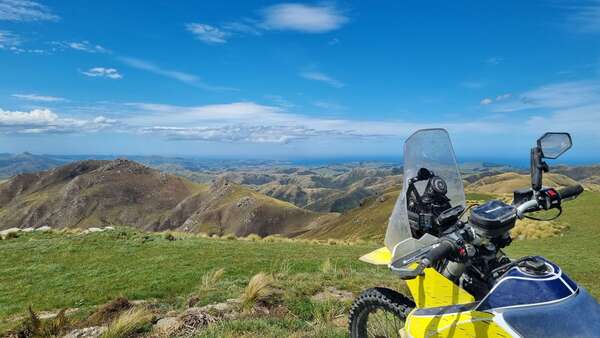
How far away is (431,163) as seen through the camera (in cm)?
471

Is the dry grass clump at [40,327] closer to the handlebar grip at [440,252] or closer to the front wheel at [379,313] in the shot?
the front wheel at [379,313]

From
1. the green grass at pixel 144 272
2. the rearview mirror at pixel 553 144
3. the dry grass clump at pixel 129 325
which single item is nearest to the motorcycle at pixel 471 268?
the rearview mirror at pixel 553 144

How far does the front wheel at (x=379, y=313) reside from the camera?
175 inches

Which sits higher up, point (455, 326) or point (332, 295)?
point (455, 326)

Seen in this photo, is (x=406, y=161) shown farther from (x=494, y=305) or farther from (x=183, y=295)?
(x=183, y=295)

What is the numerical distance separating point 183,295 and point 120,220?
179 metres

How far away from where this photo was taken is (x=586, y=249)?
63.3ft

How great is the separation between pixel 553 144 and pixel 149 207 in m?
190

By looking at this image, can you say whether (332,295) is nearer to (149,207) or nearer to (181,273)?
(181,273)

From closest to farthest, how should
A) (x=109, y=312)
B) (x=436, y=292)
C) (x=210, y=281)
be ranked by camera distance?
(x=436, y=292) < (x=109, y=312) < (x=210, y=281)

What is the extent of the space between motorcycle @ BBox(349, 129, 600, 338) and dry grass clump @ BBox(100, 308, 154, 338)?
4.49 meters

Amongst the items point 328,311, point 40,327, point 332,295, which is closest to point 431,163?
point 328,311

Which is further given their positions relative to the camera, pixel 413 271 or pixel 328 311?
pixel 328 311

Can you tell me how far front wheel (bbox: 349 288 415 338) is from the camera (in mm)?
4449
